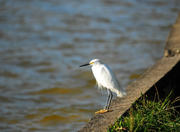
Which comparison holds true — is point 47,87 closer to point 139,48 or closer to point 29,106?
point 29,106

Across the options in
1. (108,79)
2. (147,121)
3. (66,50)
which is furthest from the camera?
(66,50)

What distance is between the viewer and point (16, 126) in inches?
243

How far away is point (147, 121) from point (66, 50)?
6371 mm

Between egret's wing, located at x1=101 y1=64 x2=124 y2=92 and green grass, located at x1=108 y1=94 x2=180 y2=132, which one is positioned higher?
egret's wing, located at x1=101 y1=64 x2=124 y2=92

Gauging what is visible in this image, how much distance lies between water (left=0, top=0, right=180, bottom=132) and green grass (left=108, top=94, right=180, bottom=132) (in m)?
2.48

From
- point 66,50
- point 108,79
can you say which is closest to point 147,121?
point 108,79

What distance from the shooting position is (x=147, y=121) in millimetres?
3605

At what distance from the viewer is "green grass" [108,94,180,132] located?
3477mm

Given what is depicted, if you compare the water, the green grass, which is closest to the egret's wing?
the green grass

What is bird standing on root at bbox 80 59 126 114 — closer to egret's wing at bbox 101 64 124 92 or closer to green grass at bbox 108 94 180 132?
egret's wing at bbox 101 64 124 92

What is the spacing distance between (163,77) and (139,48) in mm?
5152

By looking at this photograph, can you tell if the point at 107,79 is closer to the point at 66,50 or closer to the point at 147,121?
the point at 147,121

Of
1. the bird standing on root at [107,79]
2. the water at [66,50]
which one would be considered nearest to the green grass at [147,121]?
the bird standing on root at [107,79]

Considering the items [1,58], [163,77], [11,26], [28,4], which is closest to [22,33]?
[11,26]
